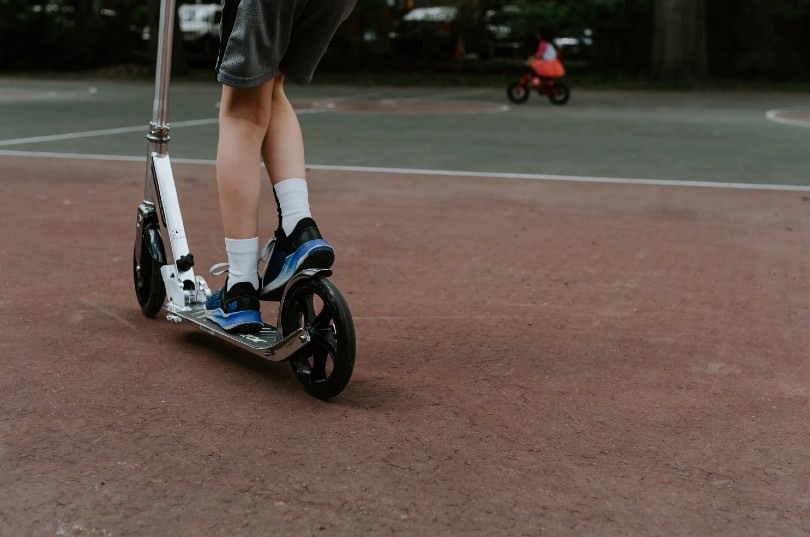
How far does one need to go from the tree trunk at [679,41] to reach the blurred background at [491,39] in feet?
0.08

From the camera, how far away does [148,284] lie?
191 inches

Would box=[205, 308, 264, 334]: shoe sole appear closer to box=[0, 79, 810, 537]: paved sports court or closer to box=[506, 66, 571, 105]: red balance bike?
box=[0, 79, 810, 537]: paved sports court

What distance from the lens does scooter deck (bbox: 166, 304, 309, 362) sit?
3.83 metres

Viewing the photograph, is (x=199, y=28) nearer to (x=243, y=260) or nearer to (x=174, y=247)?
(x=174, y=247)

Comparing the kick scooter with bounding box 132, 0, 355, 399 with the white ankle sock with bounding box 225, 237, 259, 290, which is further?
the white ankle sock with bounding box 225, 237, 259, 290

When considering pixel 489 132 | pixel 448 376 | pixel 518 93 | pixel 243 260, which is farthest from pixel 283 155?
pixel 518 93

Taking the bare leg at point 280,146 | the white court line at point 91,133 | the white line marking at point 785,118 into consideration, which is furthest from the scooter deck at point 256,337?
the white line marking at point 785,118

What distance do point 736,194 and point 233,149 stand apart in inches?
221

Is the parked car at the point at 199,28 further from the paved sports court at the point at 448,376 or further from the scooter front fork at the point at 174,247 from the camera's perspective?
the scooter front fork at the point at 174,247

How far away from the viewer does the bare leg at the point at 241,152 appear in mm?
3994

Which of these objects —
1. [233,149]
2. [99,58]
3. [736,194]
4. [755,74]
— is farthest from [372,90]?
[233,149]

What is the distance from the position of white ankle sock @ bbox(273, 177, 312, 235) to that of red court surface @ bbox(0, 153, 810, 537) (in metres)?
0.54

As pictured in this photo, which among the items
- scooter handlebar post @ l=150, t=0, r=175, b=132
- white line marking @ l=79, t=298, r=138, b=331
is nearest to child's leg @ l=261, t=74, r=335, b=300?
scooter handlebar post @ l=150, t=0, r=175, b=132

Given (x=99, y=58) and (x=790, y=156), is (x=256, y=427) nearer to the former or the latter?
(x=790, y=156)
